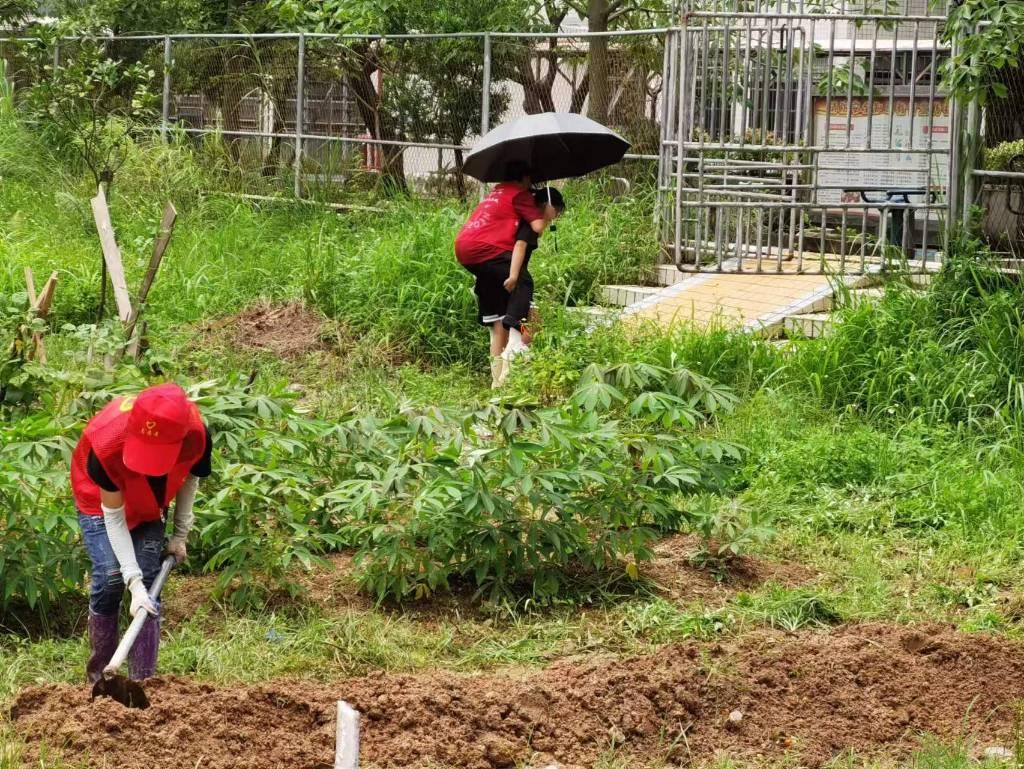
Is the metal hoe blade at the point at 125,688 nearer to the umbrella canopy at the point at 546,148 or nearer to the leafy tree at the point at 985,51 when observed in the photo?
the umbrella canopy at the point at 546,148

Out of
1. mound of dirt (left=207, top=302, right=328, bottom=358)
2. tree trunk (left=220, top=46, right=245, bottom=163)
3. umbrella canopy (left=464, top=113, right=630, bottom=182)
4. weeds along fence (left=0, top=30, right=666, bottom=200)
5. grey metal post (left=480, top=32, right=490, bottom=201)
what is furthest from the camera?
tree trunk (left=220, top=46, right=245, bottom=163)

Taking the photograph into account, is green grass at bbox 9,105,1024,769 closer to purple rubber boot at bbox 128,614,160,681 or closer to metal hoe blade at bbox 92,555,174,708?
purple rubber boot at bbox 128,614,160,681

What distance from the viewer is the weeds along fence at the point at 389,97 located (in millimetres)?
13344

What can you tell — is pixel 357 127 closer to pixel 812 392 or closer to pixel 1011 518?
pixel 812 392

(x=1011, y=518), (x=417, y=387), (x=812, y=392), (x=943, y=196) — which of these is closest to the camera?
(x=1011, y=518)

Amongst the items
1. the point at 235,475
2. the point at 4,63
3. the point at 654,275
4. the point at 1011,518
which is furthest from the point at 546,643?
the point at 4,63

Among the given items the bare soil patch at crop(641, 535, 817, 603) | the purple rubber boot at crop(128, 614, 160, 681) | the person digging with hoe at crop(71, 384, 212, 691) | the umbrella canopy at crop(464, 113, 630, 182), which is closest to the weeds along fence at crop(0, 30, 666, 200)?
the umbrella canopy at crop(464, 113, 630, 182)

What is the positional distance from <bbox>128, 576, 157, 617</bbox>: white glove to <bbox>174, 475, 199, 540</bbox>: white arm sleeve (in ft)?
1.24

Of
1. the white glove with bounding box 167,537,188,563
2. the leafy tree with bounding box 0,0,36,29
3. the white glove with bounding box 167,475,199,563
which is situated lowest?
the white glove with bounding box 167,537,188,563

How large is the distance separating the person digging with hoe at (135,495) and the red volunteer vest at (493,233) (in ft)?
14.5

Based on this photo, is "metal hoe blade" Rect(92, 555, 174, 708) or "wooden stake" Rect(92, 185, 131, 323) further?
"wooden stake" Rect(92, 185, 131, 323)

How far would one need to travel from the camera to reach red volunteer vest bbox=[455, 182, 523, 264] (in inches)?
363

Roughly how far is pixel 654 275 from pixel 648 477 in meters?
6.04

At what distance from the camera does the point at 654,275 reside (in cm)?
1180
